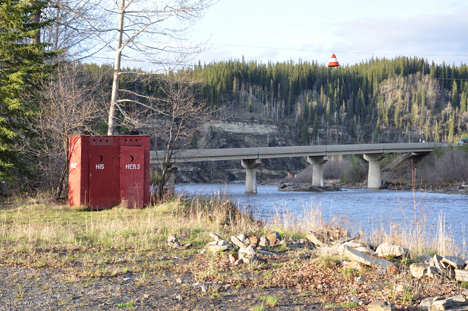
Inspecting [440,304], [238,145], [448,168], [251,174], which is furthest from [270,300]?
[238,145]

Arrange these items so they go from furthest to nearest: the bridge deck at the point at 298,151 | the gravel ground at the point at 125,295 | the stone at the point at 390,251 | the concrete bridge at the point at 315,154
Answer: the concrete bridge at the point at 315,154 < the bridge deck at the point at 298,151 < the stone at the point at 390,251 < the gravel ground at the point at 125,295

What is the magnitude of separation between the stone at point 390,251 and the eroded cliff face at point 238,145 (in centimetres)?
7357

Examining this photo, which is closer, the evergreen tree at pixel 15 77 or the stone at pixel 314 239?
the stone at pixel 314 239

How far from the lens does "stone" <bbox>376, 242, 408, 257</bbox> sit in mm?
7252

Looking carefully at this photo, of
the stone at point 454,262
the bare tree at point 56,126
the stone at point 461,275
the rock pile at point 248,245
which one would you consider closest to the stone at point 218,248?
the rock pile at point 248,245

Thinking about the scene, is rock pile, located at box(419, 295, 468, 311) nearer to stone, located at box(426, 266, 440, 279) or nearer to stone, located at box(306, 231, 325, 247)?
stone, located at box(426, 266, 440, 279)

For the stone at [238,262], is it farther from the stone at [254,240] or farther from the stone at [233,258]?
the stone at [254,240]

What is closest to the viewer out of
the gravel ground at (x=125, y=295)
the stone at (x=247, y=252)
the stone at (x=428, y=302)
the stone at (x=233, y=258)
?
the stone at (x=428, y=302)

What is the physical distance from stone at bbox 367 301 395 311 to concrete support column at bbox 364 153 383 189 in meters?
60.3

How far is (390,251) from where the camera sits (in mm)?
7305

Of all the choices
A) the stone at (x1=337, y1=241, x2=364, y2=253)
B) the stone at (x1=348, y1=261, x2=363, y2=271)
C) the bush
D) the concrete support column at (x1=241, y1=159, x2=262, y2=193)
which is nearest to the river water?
the stone at (x1=337, y1=241, x2=364, y2=253)

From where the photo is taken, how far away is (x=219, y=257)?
7996mm

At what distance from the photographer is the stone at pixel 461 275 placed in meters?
6.34

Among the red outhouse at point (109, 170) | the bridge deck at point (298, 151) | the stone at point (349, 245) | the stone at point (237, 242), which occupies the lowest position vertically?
the stone at point (237, 242)
